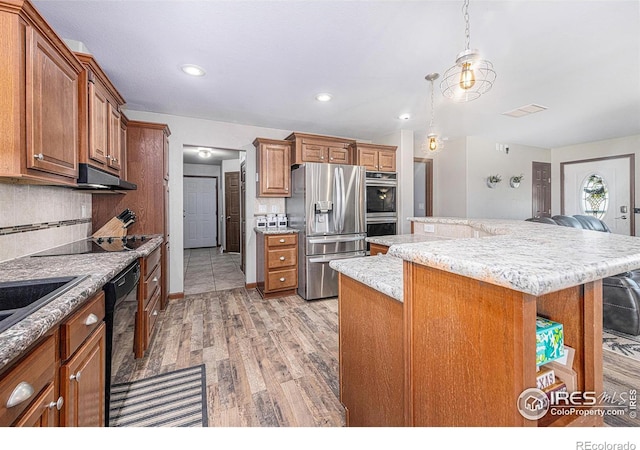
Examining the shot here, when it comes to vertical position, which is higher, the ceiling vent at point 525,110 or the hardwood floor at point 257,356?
the ceiling vent at point 525,110

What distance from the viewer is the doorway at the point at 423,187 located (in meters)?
5.62

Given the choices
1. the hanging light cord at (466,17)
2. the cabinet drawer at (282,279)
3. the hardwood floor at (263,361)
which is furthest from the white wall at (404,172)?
the hanging light cord at (466,17)

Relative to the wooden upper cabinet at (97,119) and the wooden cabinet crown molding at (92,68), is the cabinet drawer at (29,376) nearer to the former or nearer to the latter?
the wooden upper cabinet at (97,119)

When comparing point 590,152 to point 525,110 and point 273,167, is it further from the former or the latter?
point 273,167

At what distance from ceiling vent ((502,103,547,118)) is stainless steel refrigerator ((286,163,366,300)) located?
2.16 metres

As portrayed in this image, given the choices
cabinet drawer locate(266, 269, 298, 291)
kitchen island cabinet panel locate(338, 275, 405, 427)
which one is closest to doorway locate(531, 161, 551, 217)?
cabinet drawer locate(266, 269, 298, 291)

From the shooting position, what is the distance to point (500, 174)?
17.6 ft

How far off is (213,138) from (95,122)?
1.91 meters

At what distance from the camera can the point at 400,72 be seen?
8.18 ft

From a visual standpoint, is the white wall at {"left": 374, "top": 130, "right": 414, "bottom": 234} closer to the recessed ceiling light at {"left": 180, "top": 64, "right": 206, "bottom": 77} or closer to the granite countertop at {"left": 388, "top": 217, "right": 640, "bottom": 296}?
the recessed ceiling light at {"left": 180, "top": 64, "right": 206, "bottom": 77}

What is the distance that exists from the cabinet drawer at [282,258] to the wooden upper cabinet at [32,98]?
86.1 inches

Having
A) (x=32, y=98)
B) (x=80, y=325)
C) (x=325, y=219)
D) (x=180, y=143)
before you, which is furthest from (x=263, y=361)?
(x=180, y=143)

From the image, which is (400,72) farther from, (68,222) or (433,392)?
(68,222)

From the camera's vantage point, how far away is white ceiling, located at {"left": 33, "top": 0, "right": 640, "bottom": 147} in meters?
1.73
